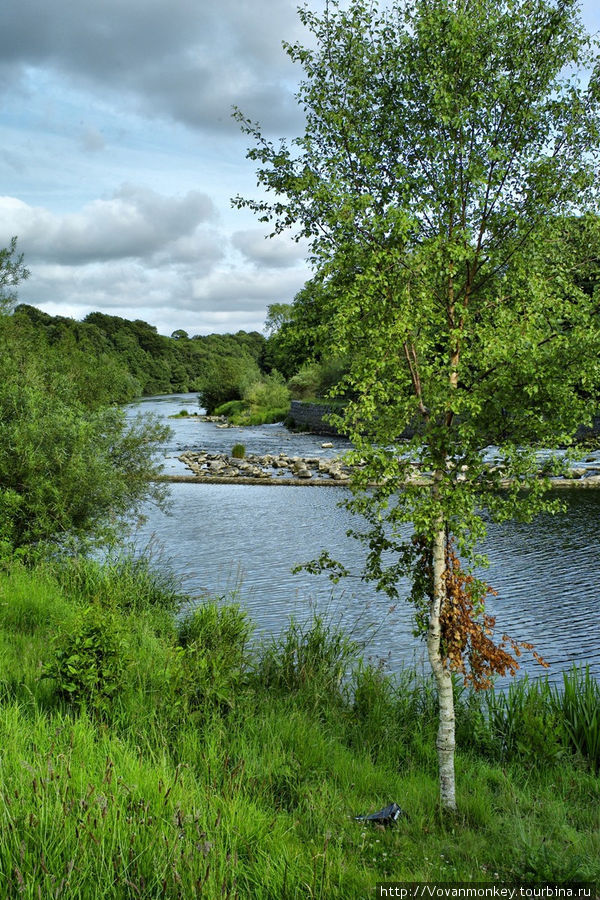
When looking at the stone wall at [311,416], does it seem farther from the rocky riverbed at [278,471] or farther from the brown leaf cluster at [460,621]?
the brown leaf cluster at [460,621]

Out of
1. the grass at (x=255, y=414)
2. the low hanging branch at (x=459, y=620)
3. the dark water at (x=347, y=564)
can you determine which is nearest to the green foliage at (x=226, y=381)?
the grass at (x=255, y=414)

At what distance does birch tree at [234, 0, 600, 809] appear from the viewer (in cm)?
550

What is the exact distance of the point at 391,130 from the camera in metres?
6.35

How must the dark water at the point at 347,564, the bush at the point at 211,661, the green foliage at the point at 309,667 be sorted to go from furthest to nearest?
the dark water at the point at 347,564
the green foliage at the point at 309,667
the bush at the point at 211,661

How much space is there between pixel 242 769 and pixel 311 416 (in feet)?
178

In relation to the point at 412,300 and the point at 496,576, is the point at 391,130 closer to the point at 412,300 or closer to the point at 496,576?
the point at 412,300

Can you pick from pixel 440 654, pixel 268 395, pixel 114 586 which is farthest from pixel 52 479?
pixel 268 395

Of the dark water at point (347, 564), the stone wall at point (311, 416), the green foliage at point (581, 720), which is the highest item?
the stone wall at point (311, 416)

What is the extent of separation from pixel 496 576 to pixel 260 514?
10.2 meters

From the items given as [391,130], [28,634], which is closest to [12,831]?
[28,634]

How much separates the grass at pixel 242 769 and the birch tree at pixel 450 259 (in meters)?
0.92

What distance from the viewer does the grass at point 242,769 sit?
322 centimetres

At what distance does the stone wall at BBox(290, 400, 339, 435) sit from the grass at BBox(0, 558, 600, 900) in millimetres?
45027

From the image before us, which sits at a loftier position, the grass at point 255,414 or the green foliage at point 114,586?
the grass at point 255,414
